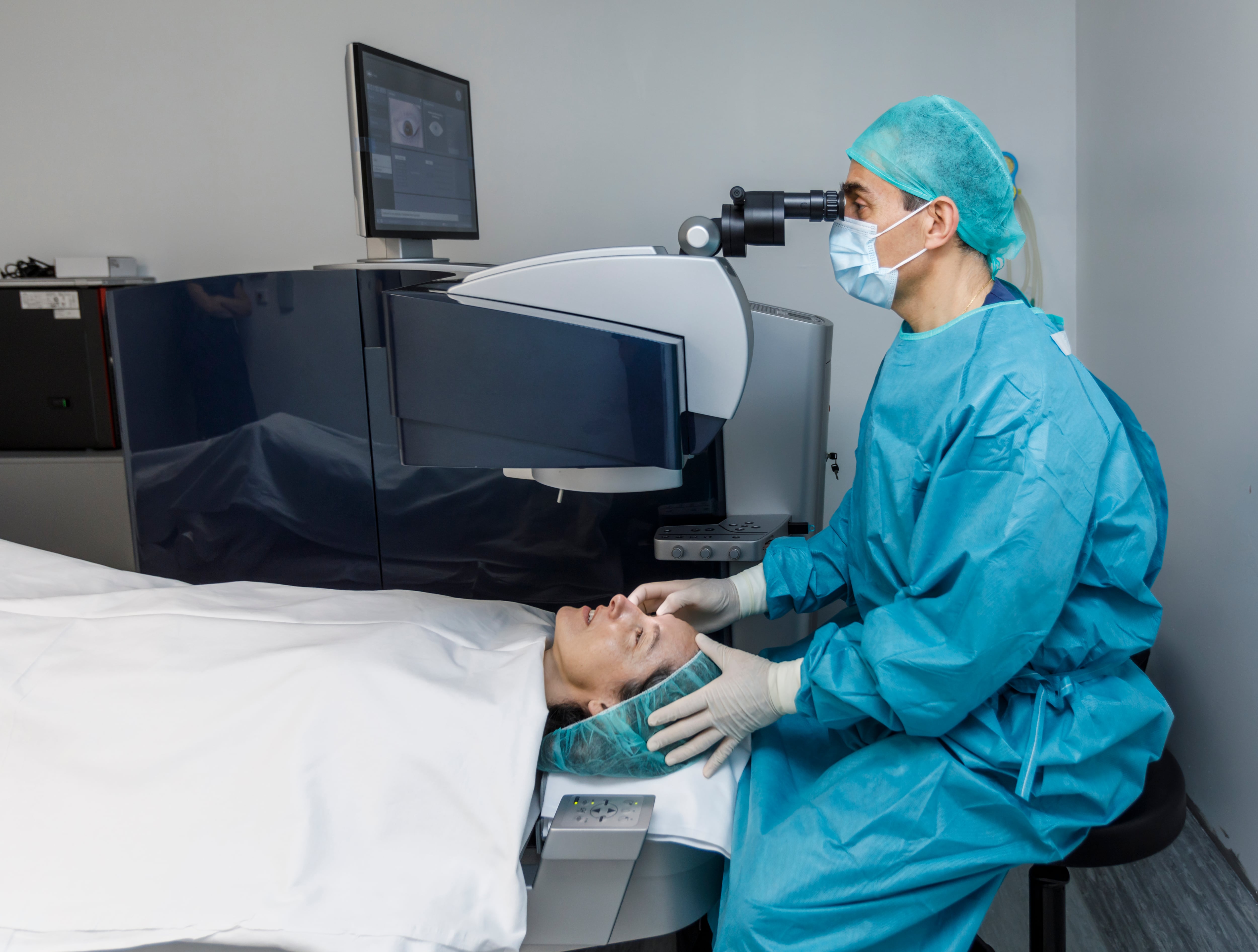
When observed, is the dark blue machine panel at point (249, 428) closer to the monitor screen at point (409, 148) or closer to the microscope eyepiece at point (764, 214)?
the monitor screen at point (409, 148)

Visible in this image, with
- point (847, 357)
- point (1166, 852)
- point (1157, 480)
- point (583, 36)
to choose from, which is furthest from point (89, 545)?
point (1166, 852)

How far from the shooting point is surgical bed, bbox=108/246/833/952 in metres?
1.04

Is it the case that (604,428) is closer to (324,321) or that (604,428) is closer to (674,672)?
(674,672)

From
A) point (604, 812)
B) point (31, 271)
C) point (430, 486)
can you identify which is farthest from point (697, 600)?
point (31, 271)

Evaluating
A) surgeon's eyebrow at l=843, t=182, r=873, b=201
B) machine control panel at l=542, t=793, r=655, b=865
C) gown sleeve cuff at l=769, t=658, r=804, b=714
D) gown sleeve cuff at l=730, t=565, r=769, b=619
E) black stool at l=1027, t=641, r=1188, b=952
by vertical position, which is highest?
surgeon's eyebrow at l=843, t=182, r=873, b=201

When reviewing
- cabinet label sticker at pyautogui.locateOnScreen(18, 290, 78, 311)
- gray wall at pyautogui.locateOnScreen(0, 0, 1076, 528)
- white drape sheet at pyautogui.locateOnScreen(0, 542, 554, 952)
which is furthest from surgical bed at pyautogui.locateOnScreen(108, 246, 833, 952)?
gray wall at pyautogui.locateOnScreen(0, 0, 1076, 528)

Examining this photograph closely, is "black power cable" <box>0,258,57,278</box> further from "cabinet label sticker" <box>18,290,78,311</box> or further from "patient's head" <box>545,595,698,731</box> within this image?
"patient's head" <box>545,595,698,731</box>

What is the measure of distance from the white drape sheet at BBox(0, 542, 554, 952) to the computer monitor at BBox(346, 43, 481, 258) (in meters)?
0.68

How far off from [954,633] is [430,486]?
0.90m

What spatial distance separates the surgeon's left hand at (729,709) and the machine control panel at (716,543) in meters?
0.24

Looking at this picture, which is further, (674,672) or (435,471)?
(435,471)

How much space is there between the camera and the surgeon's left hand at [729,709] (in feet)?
3.48

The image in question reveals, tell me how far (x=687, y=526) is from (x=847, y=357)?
1270mm

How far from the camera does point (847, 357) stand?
2463 millimetres
